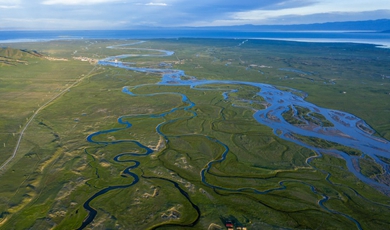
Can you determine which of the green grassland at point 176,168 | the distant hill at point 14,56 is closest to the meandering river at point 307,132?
the green grassland at point 176,168

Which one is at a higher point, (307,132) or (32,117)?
(32,117)

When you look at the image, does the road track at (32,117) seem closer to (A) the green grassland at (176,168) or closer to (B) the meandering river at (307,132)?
(A) the green grassland at (176,168)

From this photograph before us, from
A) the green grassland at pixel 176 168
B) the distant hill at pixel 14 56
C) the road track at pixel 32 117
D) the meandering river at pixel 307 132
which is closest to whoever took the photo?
the green grassland at pixel 176 168

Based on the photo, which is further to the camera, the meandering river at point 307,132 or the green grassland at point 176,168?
the meandering river at point 307,132

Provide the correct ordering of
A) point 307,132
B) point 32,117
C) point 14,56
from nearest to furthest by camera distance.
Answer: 1. point 307,132
2. point 32,117
3. point 14,56

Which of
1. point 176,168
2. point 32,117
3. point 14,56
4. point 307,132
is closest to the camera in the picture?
point 176,168

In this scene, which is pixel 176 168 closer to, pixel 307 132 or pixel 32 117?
pixel 307 132

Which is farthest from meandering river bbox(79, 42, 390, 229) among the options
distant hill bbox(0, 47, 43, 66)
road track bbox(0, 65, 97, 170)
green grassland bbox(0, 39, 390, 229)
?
distant hill bbox(0, 47, 43, 66)

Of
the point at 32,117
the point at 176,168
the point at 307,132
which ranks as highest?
the point at 32,117

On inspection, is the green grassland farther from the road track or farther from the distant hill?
the distant hill

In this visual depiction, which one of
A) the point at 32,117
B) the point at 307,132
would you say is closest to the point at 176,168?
the point at 307,132

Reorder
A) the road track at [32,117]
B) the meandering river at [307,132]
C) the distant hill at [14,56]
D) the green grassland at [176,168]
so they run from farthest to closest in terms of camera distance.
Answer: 1. the distant hill at [14,56]
2. the road track at [32,117]
3. the meandering river at [307,132]
4. the green grassland at [176,168]
